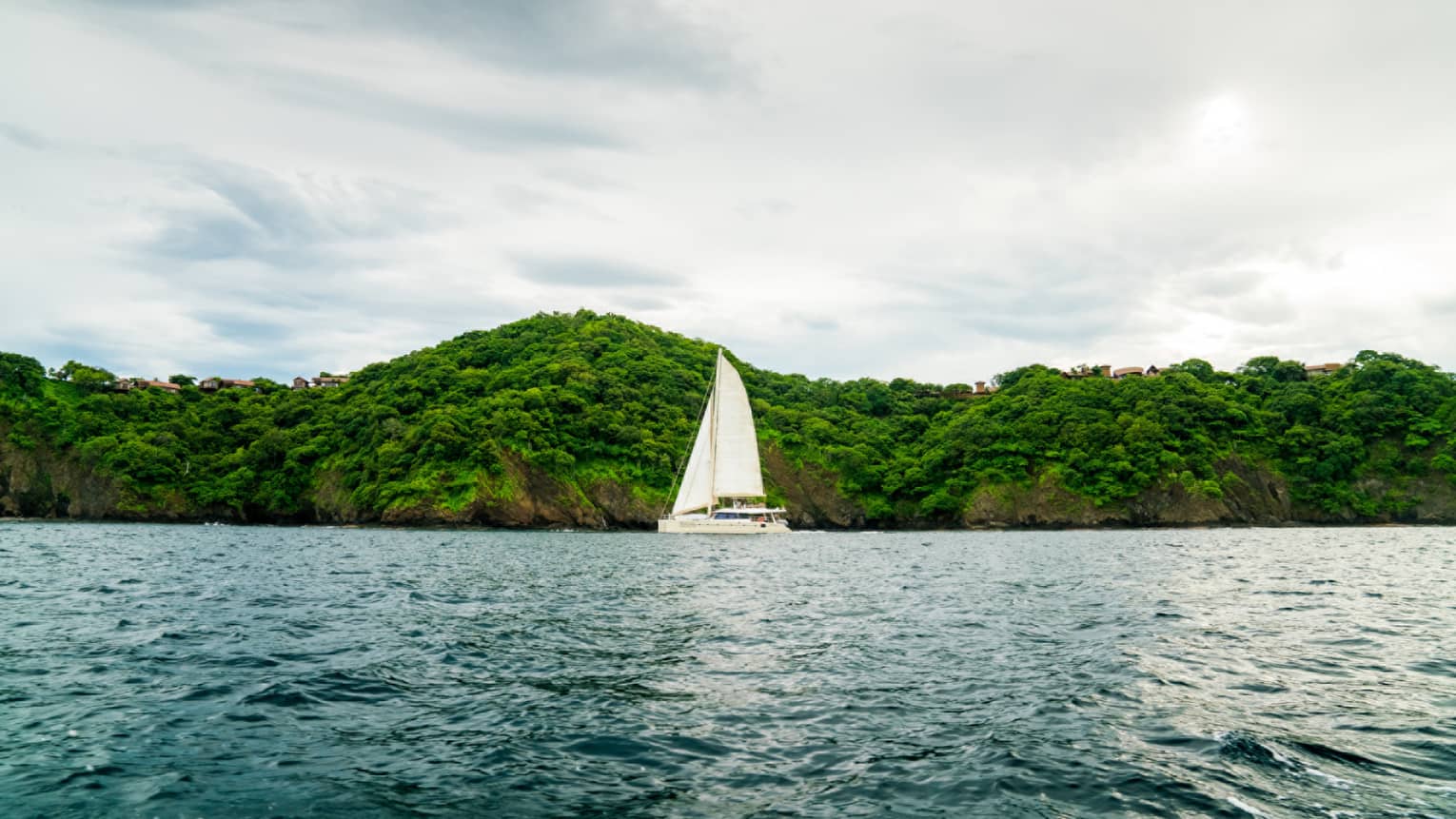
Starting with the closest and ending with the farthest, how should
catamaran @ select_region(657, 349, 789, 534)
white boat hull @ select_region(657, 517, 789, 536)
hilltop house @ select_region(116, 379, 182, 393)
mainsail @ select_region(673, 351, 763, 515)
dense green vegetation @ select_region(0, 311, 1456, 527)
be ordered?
white boat hull @ select_region(657, 517, 789, 536), catamaran @ select_region(657, 349, 789, 534), mainsail @ select_region(673, 351, 763, 515), dense green vegetation @ select_region(0, 311, 1456, 527), hilltop house @ select_region(116, 379, 182, 393)

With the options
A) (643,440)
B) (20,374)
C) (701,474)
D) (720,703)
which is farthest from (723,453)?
(20,374)

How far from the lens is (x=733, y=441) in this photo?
92.1 m

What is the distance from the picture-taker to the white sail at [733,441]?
298 ft

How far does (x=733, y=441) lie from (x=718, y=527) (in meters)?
10.3

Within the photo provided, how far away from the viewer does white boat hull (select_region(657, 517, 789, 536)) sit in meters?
88.7

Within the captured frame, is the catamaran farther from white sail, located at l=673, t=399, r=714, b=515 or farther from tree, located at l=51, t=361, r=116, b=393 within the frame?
tree, located at l=51, t=361, r=116, b=393

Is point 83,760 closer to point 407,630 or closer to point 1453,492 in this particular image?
point 407,630

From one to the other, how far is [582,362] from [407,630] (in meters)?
117

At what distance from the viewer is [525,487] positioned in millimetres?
107688

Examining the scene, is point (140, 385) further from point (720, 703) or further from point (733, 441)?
point (720, 703)

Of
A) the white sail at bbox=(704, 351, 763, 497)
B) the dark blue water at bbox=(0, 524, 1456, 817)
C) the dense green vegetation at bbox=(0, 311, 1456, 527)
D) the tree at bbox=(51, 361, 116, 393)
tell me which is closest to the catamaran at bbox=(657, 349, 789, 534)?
the white sail at bbox=(704, 351, 763, 497)

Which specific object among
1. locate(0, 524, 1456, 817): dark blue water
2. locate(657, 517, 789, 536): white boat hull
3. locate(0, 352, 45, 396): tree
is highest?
locate(0, 352, 45, 396): tree

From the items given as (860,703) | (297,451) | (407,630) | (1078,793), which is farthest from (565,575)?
(297,451)

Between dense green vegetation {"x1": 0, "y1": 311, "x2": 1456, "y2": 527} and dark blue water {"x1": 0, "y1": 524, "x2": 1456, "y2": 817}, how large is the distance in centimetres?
8562
